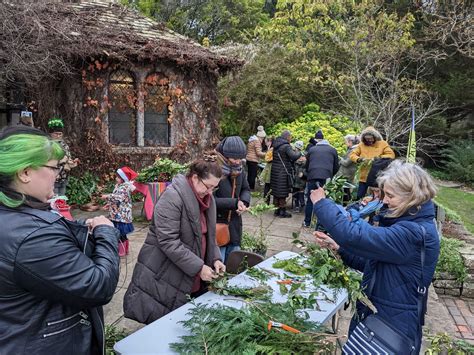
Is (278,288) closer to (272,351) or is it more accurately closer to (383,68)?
(272,351)

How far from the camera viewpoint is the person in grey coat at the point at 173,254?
2.87 metres

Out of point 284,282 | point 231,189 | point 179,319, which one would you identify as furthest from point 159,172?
point 179,319

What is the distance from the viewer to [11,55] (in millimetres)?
7027

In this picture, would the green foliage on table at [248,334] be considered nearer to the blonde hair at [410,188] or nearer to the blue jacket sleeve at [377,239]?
the blue jacket sleeve at [377,239]

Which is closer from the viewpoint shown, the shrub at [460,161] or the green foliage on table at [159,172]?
the green foliage on table at [159,172]

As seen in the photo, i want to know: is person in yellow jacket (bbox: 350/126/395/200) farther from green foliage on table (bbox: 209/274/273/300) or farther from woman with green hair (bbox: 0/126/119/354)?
woman with green hair (bbox: 0/126/119/354)

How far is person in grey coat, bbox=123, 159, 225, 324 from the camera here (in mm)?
2869

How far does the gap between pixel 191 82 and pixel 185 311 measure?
8.58m

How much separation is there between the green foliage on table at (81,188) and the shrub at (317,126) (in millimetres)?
6102

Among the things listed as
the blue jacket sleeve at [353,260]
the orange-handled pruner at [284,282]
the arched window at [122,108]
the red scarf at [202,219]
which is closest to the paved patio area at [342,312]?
the blue jacket sleeve at [353,260]

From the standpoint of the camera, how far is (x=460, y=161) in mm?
17672

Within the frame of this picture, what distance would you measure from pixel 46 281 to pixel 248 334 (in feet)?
3.73

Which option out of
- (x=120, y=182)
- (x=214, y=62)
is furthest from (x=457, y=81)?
(x=120, y=182)

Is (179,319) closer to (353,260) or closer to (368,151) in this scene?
(353,260)
